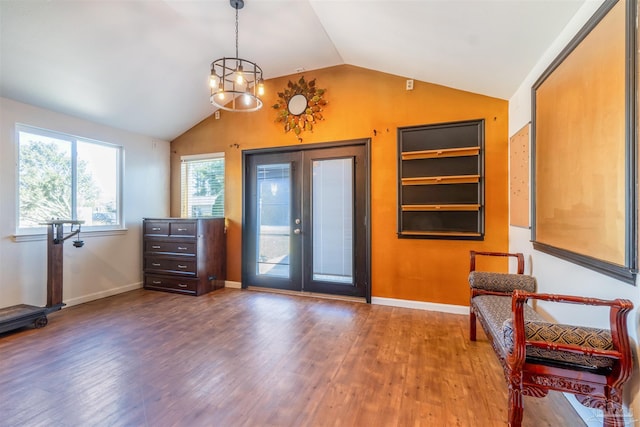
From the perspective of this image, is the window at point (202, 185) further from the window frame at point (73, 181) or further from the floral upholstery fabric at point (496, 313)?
the floral upholstery fabric at point (496, 313)

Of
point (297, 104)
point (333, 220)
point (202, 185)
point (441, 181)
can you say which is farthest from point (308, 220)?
point (202, 185)

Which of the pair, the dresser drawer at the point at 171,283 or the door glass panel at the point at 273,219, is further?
the door glass panel at the point at 273,219

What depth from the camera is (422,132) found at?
358 centimetres

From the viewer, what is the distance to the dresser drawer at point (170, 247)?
13.8 ft

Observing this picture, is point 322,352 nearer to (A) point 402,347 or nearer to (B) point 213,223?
(A) point 402,347

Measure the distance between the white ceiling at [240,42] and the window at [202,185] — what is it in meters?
1.15

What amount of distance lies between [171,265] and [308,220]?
2269 millimetres

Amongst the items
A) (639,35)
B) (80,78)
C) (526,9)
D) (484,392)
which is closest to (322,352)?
(484,392)

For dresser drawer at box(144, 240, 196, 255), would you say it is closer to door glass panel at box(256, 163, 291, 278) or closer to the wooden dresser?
the wooden dresser

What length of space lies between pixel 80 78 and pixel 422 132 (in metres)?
4.08

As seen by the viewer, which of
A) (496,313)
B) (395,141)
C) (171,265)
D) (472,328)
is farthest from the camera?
(171,265)

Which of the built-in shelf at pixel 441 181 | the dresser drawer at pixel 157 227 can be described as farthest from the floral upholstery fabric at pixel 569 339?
the dresser drawer at pixel 157 227

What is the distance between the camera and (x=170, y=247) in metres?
4.40

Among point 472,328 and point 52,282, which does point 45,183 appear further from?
point 472,328
